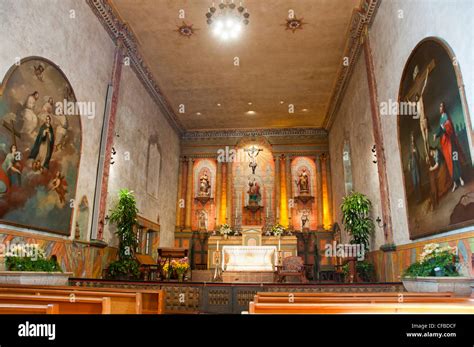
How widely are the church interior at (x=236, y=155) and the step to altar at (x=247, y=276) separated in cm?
8

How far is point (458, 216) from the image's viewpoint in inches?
226

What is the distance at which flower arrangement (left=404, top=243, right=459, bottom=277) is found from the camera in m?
5.68

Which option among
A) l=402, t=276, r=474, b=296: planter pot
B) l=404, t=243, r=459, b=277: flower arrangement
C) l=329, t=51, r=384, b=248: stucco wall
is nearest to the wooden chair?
l=329, t=51, r=384, b=248: stucco wall

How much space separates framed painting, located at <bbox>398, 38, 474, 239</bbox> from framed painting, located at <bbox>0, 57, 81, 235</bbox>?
8135 mm

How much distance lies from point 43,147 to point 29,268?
2.85 meters

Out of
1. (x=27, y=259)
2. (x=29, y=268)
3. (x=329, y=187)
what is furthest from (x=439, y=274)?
(x=329, y=187)

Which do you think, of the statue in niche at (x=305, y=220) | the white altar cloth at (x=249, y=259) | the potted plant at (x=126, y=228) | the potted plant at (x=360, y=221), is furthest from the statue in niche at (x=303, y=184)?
the potted plant at (x=126, y=228)

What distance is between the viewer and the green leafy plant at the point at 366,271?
10.8 m

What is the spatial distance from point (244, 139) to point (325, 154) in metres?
4.90

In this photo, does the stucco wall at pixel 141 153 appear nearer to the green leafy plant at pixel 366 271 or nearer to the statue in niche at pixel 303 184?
the statue in niche at pixel 303 184

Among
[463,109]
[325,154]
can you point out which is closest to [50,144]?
[463,109]

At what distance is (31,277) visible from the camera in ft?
20.1
